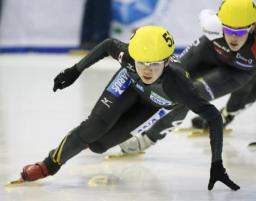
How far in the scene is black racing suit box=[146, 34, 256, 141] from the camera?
5656 millimetres

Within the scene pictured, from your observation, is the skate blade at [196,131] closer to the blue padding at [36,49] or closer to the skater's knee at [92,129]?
the skater's knee at [92,129]

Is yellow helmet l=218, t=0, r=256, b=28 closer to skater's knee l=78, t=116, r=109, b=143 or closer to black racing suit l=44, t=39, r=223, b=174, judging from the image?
black racing suit l=44, t=39, r=223, b=174

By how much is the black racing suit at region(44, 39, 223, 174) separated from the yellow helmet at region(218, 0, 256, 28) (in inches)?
28.0

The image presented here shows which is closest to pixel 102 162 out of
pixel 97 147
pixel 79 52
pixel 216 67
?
pixel 97 147

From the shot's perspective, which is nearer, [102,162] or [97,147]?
[97,147]

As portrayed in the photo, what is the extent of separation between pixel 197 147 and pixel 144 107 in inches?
45.6

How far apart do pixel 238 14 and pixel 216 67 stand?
1071 millimetres

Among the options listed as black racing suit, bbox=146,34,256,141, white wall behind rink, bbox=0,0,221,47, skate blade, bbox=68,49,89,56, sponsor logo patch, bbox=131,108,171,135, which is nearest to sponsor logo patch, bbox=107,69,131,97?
sponsor logo patch, bbox=131,108,171,135

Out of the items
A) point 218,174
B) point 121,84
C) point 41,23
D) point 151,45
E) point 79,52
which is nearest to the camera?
point 151,45

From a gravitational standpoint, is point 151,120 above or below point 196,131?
above

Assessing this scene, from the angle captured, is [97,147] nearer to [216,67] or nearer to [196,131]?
[216,67]

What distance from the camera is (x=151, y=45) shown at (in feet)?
14.1

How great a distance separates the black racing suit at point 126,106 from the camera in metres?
4.39

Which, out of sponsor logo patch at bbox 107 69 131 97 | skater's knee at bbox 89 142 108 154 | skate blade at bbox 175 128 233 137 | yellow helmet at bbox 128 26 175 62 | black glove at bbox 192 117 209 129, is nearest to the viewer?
yellow helmet at bbox 128 26 175 62
